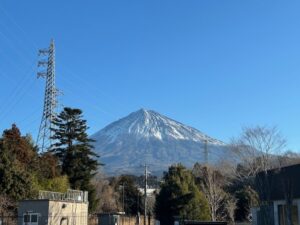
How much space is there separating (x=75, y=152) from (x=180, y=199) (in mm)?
14177

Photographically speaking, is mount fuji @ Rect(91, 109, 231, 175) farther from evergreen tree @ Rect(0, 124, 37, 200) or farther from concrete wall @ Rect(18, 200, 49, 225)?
concrete wall @ Rect(18, 200, 49, 225)

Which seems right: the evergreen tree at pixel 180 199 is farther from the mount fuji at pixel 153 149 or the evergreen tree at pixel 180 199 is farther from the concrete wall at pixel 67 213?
the mount fuji at pixel 153 149

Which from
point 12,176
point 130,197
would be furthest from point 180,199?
point 130,197

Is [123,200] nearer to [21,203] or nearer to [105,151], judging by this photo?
[21,203]

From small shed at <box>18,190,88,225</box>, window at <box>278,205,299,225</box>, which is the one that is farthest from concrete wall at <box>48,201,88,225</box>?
window at <box>278,205,299,225</box>

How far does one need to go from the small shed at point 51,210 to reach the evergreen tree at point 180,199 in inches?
664

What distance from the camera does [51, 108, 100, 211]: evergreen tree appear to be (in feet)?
204

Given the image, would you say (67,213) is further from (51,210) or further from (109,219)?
(109,219)

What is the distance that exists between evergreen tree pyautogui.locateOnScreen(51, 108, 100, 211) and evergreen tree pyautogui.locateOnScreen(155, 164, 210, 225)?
854 centimetres

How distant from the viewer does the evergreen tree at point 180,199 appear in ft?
199

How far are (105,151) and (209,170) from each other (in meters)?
121

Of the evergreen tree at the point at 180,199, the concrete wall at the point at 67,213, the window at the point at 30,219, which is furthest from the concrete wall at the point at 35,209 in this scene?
the evergreen tree at the point at 180,199

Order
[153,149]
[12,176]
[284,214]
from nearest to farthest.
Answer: [284,214] < [12,176] < [153,149]

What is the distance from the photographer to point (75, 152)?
6334cm
